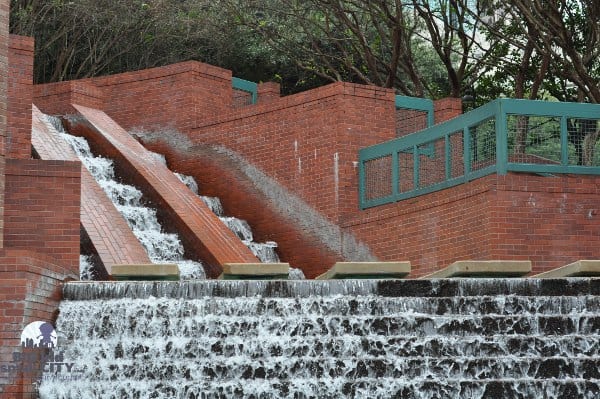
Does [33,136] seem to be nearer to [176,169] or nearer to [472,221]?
[176,169]

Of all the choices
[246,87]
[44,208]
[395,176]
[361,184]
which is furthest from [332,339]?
[246,87]

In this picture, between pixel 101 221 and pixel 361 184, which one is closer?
pixel 101 221

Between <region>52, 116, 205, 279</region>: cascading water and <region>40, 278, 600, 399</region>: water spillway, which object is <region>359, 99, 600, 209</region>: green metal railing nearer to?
Result: <region>52, 116, 205, 279</region>: cascading water

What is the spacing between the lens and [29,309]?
13336mm

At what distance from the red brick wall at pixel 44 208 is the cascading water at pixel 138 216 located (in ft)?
12.7

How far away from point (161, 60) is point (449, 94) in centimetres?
701

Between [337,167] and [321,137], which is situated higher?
[321,137]

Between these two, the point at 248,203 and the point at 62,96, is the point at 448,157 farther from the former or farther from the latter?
the point at 62,96

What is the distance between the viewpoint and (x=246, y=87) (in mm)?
26609

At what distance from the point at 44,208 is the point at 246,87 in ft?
36.9

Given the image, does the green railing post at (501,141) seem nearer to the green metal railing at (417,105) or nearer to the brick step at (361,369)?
the green metal railing at (417,105)

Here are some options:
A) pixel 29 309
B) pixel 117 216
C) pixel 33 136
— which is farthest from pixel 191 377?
pixel 33 136

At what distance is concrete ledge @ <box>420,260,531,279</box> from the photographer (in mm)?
14938

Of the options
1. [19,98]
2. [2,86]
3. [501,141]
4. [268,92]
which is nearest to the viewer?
[2,86]
